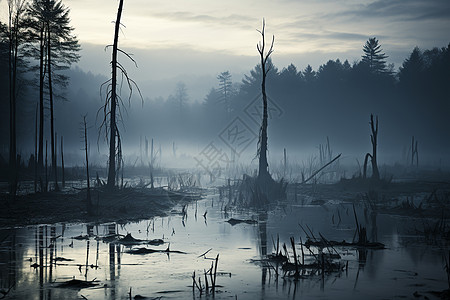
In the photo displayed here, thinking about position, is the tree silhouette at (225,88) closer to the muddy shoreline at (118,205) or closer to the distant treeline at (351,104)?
the distant treeline at (351,104)

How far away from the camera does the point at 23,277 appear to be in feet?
29.6

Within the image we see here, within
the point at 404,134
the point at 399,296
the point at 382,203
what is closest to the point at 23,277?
the point at 399,296

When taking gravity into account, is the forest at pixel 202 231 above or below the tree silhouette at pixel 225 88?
below

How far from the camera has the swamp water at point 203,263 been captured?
8.30 m

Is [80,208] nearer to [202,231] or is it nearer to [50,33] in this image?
[202,231]

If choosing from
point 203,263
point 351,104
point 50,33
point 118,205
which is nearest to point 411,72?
point 351,104

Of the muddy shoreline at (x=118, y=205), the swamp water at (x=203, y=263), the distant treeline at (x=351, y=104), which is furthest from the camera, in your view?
the distant treeline at (x=351, y=104)

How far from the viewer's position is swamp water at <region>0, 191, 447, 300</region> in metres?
8.30

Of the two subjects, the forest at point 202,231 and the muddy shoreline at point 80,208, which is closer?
the forest at point 202,231

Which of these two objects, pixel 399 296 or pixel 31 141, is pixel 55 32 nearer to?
pixel 399 296

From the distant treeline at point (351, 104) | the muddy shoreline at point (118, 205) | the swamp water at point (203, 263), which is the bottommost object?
the swamp water at point (203, 263)

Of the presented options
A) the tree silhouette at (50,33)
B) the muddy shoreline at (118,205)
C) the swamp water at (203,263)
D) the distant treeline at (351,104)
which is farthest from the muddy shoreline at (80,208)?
the distant treeline at (351,104)

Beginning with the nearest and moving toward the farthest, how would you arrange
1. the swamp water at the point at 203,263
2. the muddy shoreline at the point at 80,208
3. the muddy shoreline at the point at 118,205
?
the swamp water at the point at 203,263 → the muddy shoreline at the point at 80,208 → the muddy shoreline at the point at 118,205

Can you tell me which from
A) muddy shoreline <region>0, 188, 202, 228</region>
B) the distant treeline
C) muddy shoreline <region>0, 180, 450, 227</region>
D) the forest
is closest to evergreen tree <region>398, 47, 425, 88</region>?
the distant treeline
